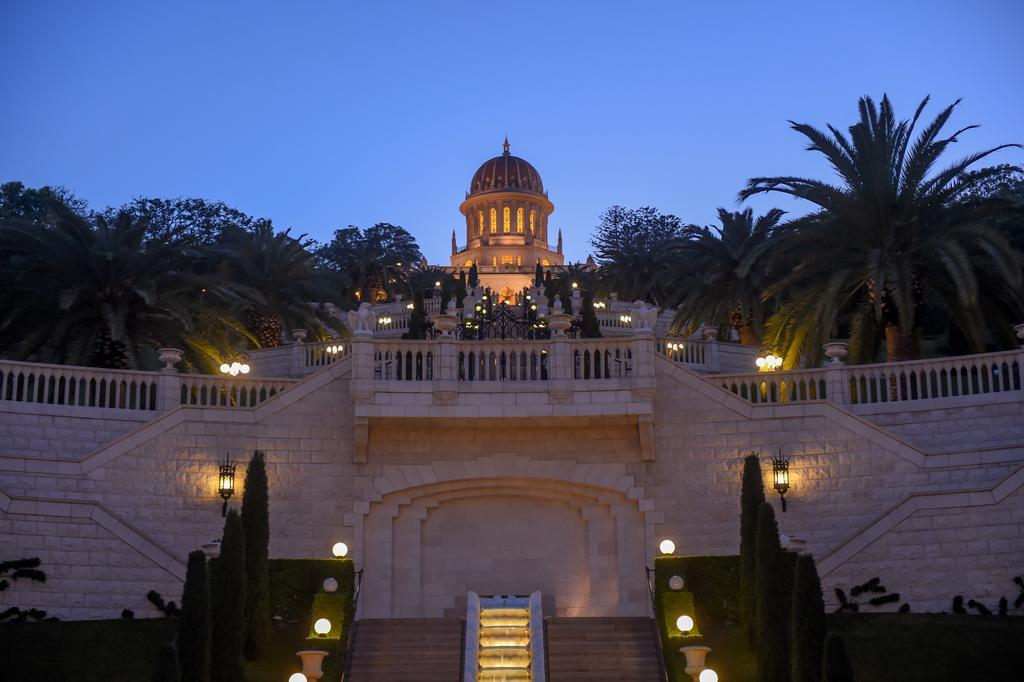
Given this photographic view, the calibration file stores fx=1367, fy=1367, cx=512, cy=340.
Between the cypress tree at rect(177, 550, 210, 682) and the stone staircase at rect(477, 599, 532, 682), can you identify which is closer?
the cypress tree at rect(177, 550, 210, 682)

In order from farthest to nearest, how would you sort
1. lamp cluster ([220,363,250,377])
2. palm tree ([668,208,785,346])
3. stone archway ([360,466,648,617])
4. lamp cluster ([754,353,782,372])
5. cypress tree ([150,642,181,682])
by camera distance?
palm tree ([668,208,785,346]) → lamp cluster ([754,353,782,372]) → lamp cluster ([220,363,250,377]) → stone archway ([360,466,648,617]) → cypress tree ([150,642,181,682])

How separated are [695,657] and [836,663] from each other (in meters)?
4.72

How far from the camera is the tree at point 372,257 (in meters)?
73.7

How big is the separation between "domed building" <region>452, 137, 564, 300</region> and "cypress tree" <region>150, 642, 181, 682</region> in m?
107

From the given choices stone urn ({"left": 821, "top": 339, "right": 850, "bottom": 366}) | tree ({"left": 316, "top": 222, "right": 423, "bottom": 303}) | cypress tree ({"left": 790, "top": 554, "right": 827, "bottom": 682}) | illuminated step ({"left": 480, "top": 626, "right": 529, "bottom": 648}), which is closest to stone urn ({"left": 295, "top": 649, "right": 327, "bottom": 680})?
illuminated step ({"left": 480, "top": 626, "right": 529, "bottom": 648})

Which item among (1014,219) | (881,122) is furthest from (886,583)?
(1014,219)

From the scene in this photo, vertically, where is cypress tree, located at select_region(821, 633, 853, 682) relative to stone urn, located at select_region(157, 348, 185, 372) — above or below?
below

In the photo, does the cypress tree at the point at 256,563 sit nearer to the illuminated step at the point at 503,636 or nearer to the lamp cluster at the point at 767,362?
the illuminated step at the point at 503,636

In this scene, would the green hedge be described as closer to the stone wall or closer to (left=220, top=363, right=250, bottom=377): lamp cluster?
the stone wall

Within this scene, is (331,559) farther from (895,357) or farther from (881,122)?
(881,122)

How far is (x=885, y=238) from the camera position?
1314 inches

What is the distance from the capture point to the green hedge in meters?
26.7

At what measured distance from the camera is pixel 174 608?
26.2m

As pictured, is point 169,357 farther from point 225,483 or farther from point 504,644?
point 504,644
